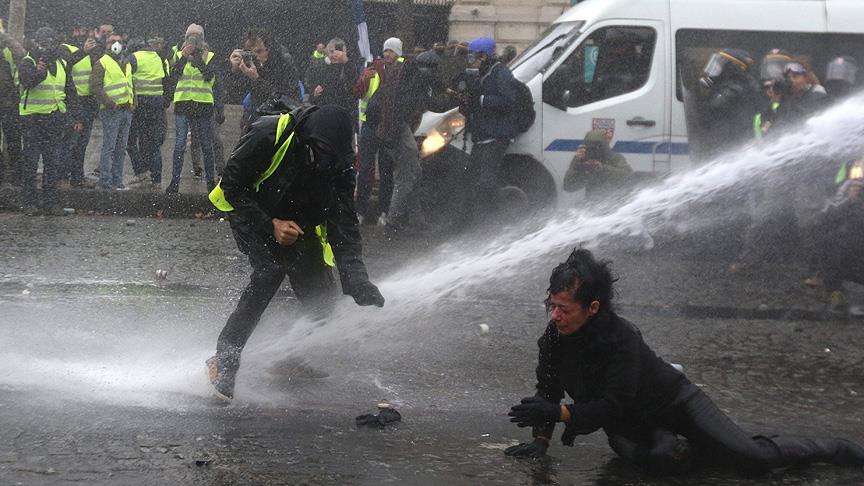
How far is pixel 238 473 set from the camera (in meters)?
4.45

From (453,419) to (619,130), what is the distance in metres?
5.86

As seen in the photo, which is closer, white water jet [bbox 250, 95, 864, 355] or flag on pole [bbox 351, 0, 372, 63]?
white water jet [bbox 250, 95, 864, 355]

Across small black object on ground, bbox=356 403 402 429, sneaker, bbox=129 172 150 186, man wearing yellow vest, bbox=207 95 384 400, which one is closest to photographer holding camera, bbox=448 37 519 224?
sneaker, bbox=129 172 150 186

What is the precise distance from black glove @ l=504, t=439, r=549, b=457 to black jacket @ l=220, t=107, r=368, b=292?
1128 millimetres

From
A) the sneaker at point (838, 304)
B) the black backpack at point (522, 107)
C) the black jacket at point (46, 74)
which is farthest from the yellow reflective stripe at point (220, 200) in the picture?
the black jacket at point (46, 74)

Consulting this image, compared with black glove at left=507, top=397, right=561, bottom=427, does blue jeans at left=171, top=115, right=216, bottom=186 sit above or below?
above

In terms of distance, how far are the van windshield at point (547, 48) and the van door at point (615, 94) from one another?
0.58ft

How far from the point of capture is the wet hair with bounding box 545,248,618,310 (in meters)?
4.52

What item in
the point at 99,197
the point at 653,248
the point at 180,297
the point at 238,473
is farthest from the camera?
the point at 99,197

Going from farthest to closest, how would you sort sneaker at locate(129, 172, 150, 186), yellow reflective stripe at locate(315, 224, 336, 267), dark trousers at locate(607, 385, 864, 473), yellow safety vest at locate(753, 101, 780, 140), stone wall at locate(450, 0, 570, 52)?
stone wall at locate(450, 0, 570, 52) → sneaker at locate(129, 172, 150, 186) → yellow safety vest at locate(753, 101, 780, 140) → yellow reflective stripe at locate(315, 224, 336, 267) → dark trousers at locate(607, 385, 864, 473)

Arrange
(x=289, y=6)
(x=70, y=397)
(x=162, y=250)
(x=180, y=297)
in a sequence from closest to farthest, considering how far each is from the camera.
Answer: (x=70, y=397) → (x=180, y=297) → (x=162, y=250) → (x=289, y=6)

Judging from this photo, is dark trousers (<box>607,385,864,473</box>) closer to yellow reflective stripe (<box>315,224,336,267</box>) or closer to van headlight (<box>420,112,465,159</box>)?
yellow reflective stripe (<box>315,224,336,267</box>)

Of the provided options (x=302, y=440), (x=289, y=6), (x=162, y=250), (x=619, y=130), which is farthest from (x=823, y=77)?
(x=289, y=6)

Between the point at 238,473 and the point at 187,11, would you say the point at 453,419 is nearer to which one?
the point at 238,473
